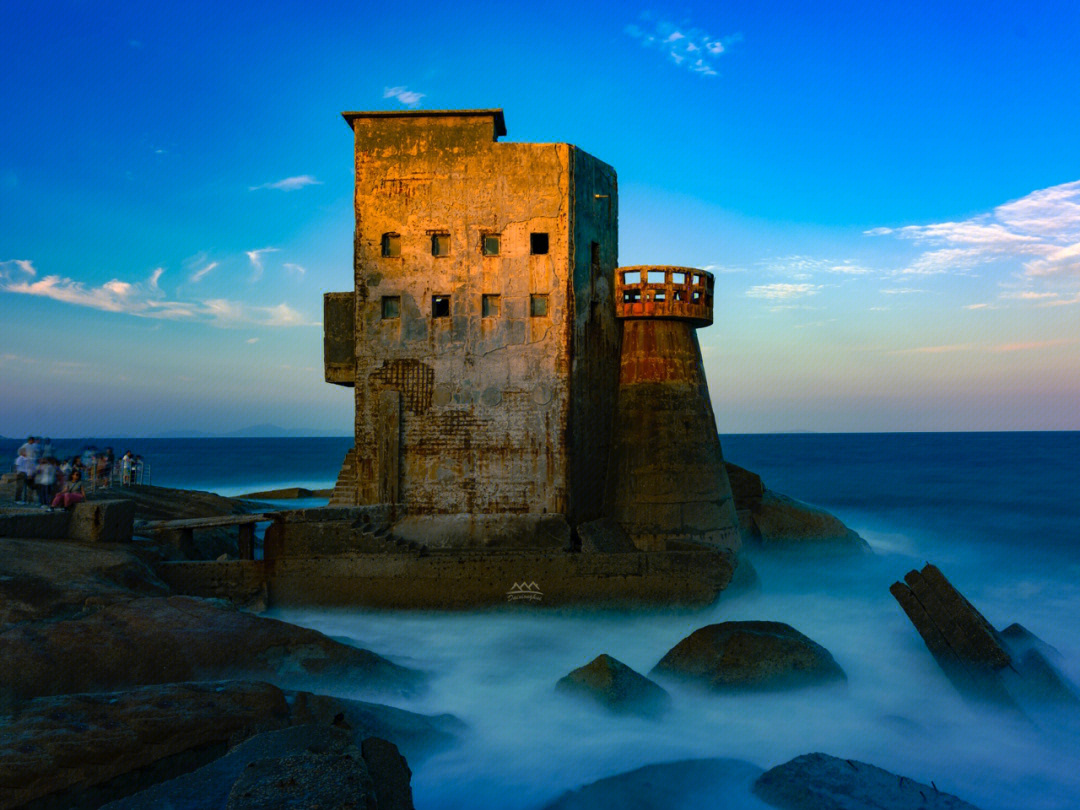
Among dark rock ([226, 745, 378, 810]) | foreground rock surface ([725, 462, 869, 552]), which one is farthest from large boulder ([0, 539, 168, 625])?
foreground rock surface ([725, 462, 869, 552])

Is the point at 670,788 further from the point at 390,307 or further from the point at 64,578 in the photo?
the point at 390,307

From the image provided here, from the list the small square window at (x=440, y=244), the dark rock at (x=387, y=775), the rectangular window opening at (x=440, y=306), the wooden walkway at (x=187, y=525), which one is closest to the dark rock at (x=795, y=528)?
the rectangular window opening at (x=440, y=306)

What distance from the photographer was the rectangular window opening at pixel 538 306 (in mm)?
17109

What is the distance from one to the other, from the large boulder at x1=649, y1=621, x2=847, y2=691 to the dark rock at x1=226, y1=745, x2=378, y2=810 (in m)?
7.01

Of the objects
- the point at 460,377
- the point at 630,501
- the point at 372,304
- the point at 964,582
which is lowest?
the point at 964,582

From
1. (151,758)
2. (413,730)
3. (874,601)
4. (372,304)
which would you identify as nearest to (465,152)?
Answer: (372,304)

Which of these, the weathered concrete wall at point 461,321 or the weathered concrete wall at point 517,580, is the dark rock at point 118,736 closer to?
the weathered concrete wall at point 517,580

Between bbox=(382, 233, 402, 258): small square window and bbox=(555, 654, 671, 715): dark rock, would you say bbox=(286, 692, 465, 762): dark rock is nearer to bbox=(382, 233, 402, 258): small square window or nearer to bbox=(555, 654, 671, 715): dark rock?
bbox=(555, 654, 671, 715): dark rock

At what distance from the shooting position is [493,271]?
677 inches

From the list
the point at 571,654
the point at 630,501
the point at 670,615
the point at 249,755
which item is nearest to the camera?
the point at 249,755

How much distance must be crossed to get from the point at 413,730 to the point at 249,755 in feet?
11.1

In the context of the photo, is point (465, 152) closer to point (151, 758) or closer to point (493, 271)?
point (493, 271)

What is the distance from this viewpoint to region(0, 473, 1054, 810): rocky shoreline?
19.9ft

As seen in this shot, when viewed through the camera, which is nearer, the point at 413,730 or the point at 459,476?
the point at 413,730
